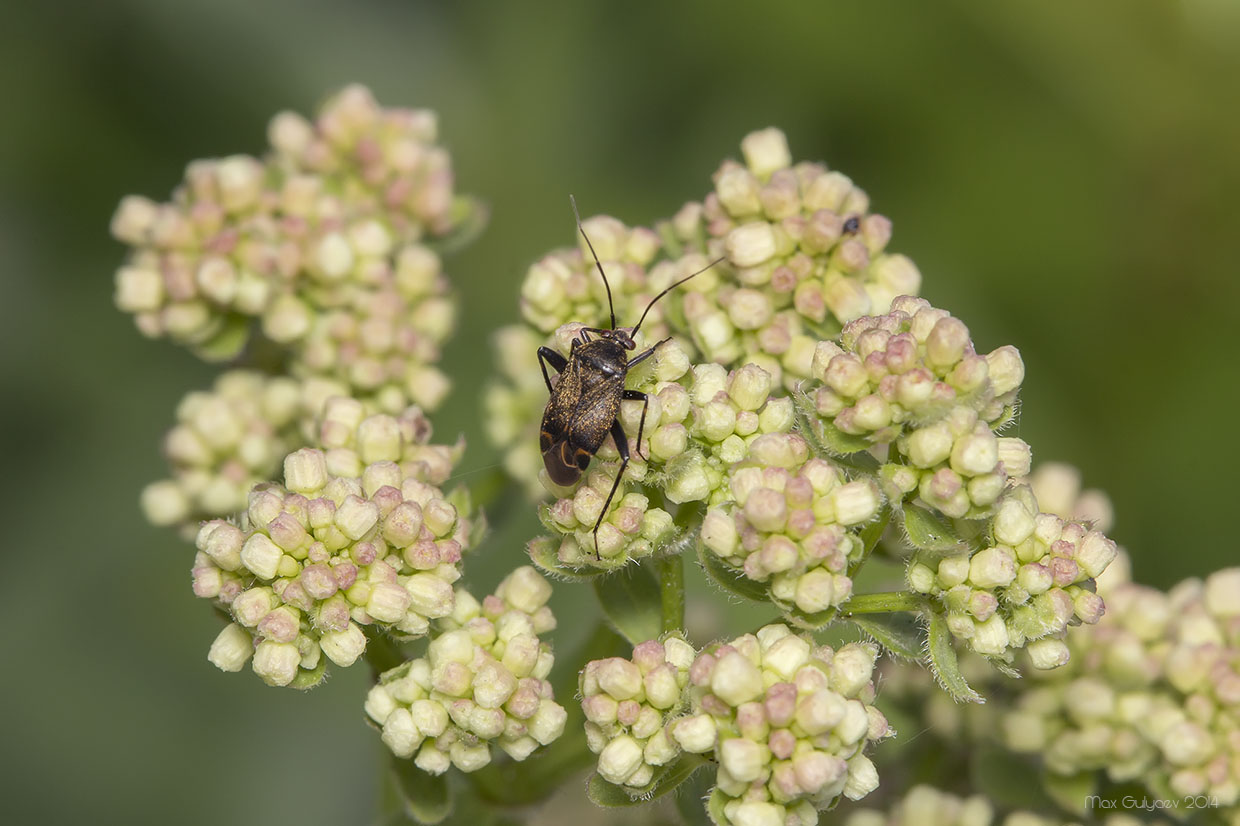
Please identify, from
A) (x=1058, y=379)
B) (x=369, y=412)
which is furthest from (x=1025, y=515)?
(x=1058, y=379)

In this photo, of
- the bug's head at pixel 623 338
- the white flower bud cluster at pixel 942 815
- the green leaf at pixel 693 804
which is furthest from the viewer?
the white flower bud cluster at pixel 942 815

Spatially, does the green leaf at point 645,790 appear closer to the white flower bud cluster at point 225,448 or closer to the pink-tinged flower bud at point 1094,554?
the pink-tinged flower bud at point 1094,554

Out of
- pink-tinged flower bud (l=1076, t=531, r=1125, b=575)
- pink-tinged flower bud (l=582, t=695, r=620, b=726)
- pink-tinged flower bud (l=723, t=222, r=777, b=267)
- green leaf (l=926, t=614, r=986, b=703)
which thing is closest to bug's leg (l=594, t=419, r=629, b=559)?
pink-tinged flower bud (l=582, t=695, r=620, b=726)

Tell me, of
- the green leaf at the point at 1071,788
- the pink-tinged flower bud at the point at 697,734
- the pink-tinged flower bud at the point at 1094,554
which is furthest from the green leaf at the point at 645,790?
the green leaf at the point at 1071,788

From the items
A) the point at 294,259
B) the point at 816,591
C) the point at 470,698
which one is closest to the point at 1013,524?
the point at 816,591

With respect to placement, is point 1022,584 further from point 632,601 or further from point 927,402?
point 632,601

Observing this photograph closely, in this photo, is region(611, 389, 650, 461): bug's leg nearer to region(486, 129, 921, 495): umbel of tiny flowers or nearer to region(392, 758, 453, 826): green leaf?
region(486, 129, 921, 495): umbel of tiny flowers
